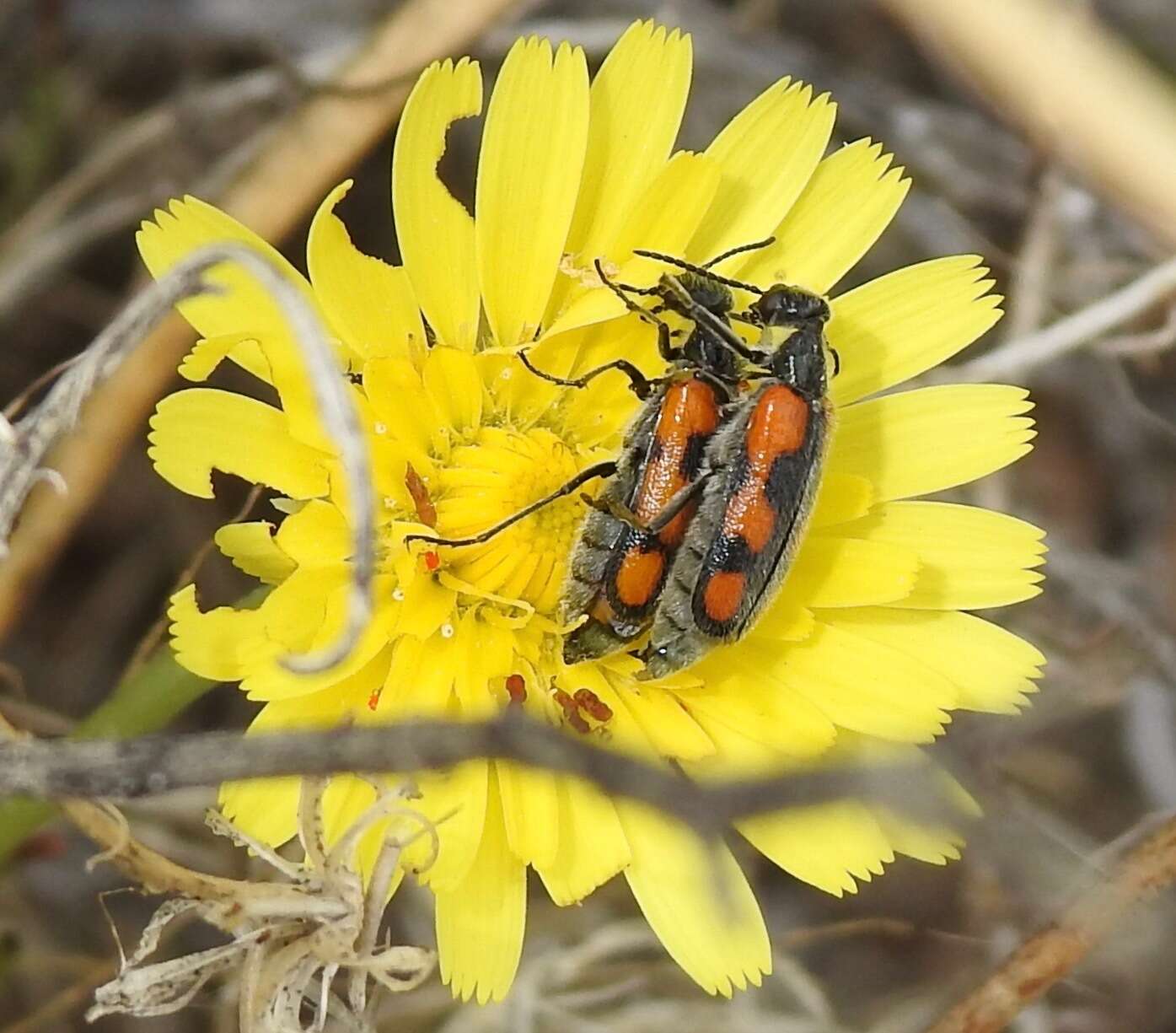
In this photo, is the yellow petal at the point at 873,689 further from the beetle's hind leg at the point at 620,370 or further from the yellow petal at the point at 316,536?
the yellow petal at the point at 316,536

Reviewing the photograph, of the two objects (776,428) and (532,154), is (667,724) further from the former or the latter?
(532,154)

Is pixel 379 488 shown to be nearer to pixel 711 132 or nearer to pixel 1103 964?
pixel 711 132

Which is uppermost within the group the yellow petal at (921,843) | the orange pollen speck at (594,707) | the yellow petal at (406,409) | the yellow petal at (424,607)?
Answer: the yellow petal at (406,409)

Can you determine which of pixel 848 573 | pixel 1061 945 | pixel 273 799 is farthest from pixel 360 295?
pixel 1061 945

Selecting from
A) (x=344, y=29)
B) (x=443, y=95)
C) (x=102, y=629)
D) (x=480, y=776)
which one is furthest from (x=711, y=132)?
(x=480, y=776)

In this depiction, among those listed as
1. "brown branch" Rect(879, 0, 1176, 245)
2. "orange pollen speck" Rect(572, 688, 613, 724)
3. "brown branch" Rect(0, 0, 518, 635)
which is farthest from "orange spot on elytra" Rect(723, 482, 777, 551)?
"brown branch" Rect(0, 0, 518, 635)

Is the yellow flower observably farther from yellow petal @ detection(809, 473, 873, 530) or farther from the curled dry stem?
the curled dry stem

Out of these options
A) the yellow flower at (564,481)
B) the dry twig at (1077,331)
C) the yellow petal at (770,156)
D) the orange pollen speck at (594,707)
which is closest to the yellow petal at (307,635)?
the yellow flower at (564,481)
